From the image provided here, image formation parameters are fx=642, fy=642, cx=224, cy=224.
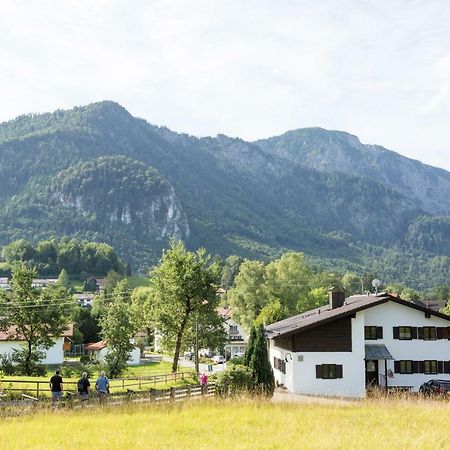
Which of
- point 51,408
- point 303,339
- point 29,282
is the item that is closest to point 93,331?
point 29,282

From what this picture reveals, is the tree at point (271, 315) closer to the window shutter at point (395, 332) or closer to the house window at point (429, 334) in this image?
the window shutter at point (395, 332)

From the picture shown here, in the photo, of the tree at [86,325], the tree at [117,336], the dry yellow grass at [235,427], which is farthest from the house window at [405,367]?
the tree at [86,325]

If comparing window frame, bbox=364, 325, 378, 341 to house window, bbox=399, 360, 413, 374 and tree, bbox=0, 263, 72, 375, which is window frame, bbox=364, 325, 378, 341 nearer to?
house window, bbox=399, 360, 413, 374

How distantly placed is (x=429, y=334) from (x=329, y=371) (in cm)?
810

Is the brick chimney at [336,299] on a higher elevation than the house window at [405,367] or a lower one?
higher

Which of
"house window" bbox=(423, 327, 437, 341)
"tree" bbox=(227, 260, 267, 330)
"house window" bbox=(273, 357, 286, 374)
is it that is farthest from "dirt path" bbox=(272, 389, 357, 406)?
"tree" bbox=(227, 260, 267, 330)

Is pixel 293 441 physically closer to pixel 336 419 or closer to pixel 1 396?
pixel 336 419

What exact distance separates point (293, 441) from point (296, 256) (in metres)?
73.3

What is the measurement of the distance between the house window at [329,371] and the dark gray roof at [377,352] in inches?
81.7

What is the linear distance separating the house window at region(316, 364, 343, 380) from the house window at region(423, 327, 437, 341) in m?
6.97

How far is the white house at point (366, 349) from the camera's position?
42875mm

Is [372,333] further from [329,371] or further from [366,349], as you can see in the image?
[329,371]

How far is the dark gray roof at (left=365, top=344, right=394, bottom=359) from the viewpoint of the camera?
142 feet

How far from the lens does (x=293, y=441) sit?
1488 centimetres
